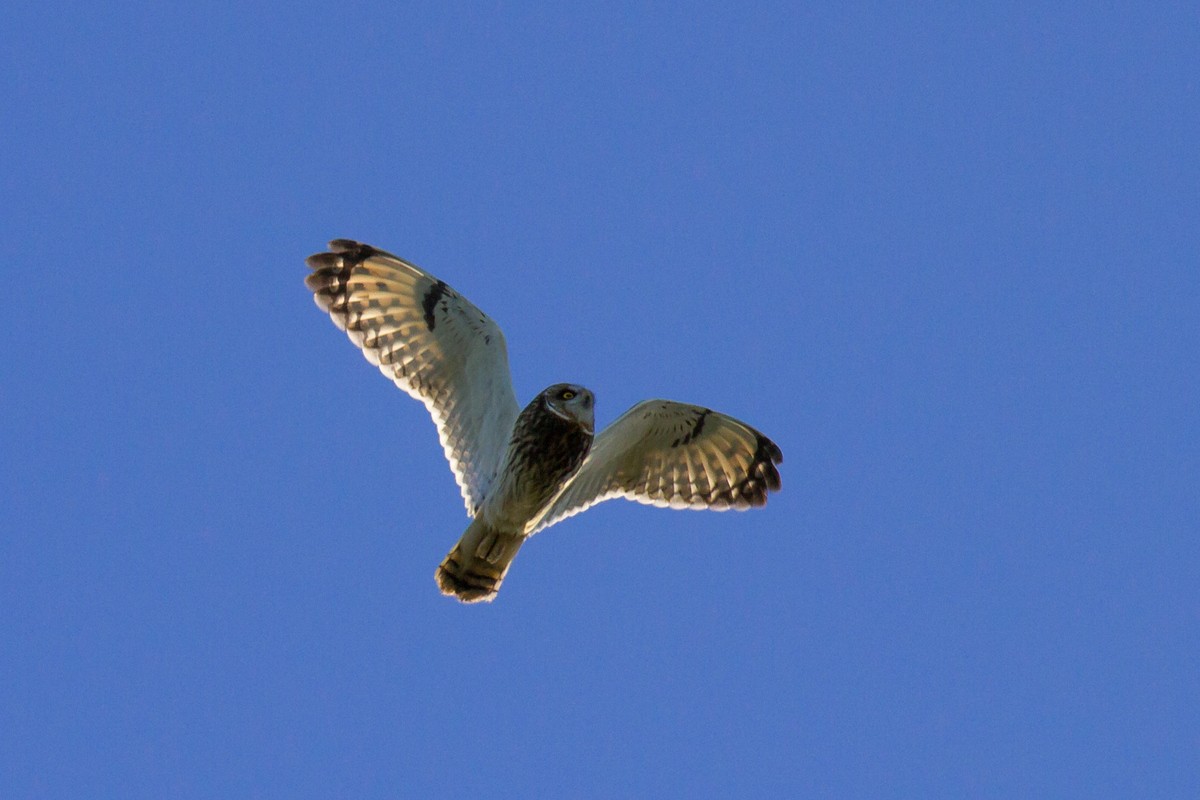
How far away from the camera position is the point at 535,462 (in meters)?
8.00

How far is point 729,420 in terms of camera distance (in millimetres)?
8703

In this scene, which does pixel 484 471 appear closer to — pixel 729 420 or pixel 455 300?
pixel 455 300

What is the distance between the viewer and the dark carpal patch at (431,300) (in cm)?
865

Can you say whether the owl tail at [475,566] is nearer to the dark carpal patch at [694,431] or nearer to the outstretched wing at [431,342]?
the outstretched wing at [431,342]

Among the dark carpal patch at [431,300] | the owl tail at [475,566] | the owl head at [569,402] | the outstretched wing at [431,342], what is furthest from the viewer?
the dark carpal patch at [431,300]

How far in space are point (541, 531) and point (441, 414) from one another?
106 centimetres

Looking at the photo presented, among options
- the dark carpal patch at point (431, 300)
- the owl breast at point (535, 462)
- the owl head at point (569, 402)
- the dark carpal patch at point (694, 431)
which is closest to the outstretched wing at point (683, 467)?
the dark carpal patch at point (694, 431)

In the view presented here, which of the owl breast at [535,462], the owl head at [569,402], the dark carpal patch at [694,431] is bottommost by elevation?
the owl breast at [535,462]

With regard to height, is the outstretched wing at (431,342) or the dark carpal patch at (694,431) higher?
the dark carpal patch at (694,431)

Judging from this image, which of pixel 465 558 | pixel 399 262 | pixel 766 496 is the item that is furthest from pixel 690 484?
pixel 399 262

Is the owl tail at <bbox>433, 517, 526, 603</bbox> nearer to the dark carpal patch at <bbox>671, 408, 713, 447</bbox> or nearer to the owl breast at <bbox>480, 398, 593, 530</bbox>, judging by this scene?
the owl breast at <bbox>480, 398, 593, 530</bbox>

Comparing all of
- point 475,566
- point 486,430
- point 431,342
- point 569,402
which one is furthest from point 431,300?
point 475,566

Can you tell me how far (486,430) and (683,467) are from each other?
1.39 meters

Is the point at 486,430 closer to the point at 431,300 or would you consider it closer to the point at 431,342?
the point at 431,342
